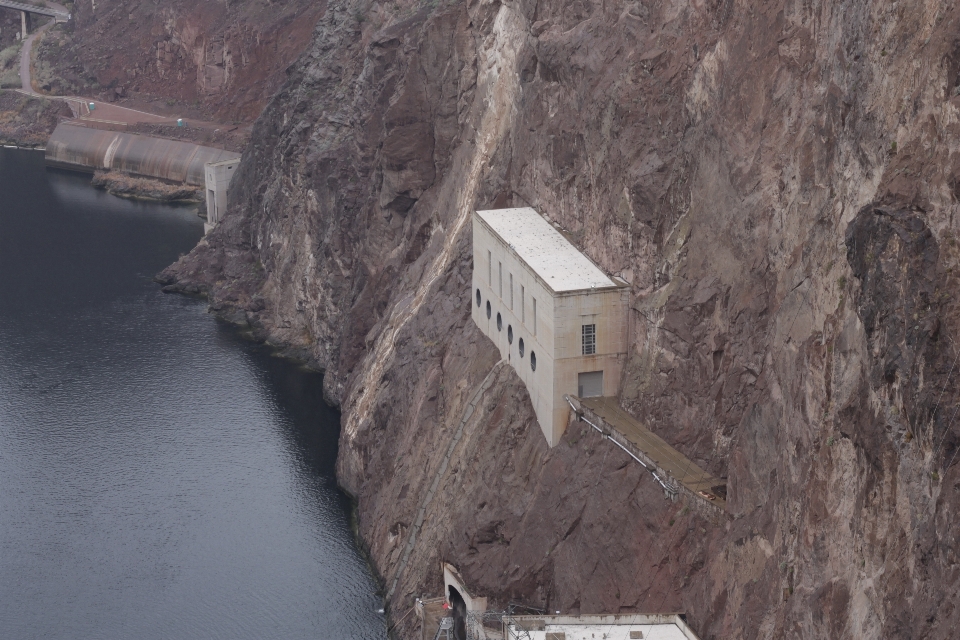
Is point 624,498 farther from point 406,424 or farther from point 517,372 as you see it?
point 406,424

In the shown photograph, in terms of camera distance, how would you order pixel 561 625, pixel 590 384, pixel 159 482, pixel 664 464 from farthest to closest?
pixel 159 482 < pixel 590 384 < pixel 664 464 < pixel 561 625

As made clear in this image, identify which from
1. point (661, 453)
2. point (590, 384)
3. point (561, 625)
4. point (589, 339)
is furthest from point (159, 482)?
point (561, 625)

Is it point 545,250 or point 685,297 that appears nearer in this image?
point 685,297

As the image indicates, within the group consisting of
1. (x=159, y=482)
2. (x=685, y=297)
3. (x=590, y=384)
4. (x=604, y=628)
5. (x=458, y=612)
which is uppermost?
(x=685, y=297)

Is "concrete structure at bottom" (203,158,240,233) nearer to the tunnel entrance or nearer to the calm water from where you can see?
the calm water

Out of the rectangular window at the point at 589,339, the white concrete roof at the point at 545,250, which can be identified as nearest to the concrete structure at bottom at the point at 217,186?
the white concrete roof at the point at 545,250

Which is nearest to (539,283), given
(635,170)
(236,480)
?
(635,170)

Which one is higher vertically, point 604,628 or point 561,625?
point 604,628

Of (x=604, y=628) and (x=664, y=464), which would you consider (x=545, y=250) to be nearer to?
(x=664, y=464)
